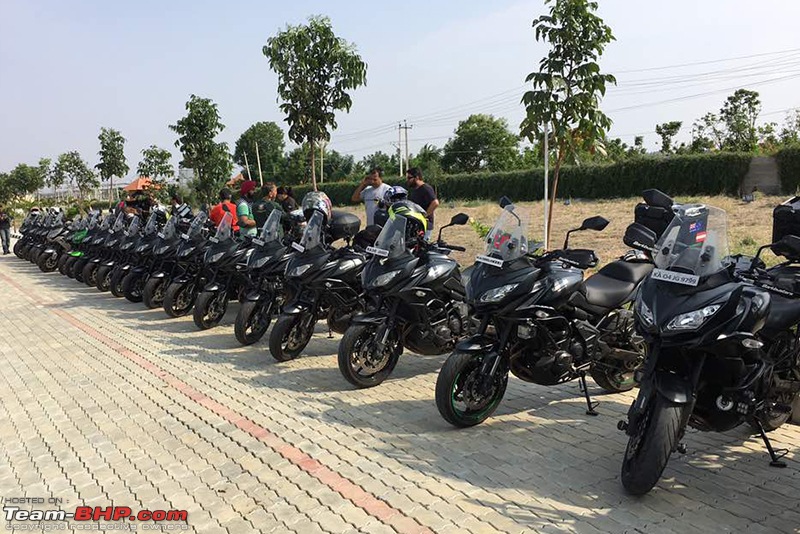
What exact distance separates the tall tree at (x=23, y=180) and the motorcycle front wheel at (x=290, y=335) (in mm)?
48145

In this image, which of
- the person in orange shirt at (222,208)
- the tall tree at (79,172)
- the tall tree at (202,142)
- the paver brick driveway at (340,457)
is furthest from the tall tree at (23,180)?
the paver brick driveway at (340,457)

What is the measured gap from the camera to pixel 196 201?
73.0 feet

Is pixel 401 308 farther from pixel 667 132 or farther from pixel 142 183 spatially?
pixel 667 132

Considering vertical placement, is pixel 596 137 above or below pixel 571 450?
above

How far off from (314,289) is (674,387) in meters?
3.89

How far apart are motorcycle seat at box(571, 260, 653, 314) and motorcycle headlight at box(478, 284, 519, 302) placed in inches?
21.3

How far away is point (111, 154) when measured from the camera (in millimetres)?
26344

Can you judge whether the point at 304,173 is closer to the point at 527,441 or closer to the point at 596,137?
the point at 596,137

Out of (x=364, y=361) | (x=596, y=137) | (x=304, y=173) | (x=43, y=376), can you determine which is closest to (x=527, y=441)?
(x=364, y=361)

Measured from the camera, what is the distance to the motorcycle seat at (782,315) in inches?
146

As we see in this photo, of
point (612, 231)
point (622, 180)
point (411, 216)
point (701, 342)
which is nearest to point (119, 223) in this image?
point (411, 216)

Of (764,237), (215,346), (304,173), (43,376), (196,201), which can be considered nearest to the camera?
(43,376)

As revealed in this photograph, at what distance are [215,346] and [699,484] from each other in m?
5.35

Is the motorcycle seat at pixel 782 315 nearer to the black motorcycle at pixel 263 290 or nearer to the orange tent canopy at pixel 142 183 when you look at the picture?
the black motorcycle at pixel 263 290
